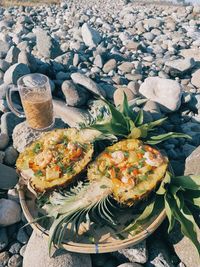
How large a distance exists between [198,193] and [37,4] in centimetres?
835

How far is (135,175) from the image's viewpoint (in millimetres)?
2426

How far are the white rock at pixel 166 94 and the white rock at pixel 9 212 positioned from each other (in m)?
1.88

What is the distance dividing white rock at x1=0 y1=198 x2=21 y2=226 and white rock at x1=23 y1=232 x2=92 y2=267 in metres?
0.35

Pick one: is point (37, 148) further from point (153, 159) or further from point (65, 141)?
point (153, 159)

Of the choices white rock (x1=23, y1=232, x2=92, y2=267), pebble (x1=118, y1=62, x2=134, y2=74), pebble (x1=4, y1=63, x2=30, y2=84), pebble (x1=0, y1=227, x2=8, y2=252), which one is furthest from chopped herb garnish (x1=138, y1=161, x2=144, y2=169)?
pebble (x1=118, y1=62, x2=134, y2=74)

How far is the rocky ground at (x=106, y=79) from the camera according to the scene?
255 centimetres

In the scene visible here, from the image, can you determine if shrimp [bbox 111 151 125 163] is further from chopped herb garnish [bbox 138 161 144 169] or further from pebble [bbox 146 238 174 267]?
pebble [bbox 146 238 174 267]

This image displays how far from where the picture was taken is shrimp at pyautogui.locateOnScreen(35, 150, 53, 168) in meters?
2.54

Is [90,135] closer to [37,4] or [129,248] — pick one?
[129,248]

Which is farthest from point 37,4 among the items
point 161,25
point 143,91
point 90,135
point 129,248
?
point 129,248

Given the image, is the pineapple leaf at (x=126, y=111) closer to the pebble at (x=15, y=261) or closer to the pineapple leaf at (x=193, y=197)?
the pineapple leaf at (x=193, y=197)

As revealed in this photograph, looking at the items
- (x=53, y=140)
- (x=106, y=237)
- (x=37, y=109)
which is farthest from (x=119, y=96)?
(x=106, y=237)

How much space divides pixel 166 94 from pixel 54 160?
1.77 m

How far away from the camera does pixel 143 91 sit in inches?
157
